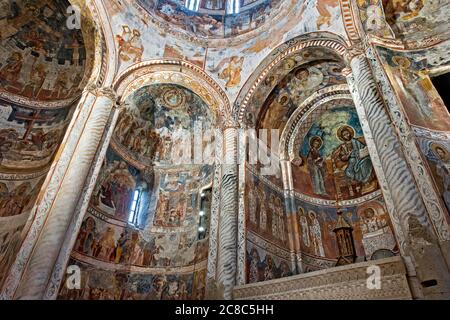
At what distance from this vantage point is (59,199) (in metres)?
6.64

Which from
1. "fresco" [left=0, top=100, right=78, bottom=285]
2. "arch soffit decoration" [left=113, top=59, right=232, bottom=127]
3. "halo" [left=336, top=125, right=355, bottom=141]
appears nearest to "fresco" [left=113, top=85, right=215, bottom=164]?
"arch soffit decoration" [left=113, top=59, right=232, bottom=127]

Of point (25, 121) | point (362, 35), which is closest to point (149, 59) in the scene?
point (25, 121)

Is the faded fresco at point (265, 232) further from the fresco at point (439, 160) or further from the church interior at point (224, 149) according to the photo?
the fresco at point (439, 160)

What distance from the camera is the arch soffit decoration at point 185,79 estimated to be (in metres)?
9.88

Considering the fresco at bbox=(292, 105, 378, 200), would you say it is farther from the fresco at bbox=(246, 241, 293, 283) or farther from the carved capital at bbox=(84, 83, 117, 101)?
the carved capital at bbox=(84, 83, 117, 101)

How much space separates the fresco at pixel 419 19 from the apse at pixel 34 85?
8.56 meters

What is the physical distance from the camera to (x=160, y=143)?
11.0 metres

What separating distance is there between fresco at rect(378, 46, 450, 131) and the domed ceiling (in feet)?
15.8

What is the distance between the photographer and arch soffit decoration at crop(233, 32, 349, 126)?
8881 mm

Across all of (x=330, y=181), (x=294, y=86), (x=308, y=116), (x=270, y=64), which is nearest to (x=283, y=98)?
(x=294, y=86)

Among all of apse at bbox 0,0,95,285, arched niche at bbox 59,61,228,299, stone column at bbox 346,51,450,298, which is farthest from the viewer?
apse at bbox 0,0,95,285
